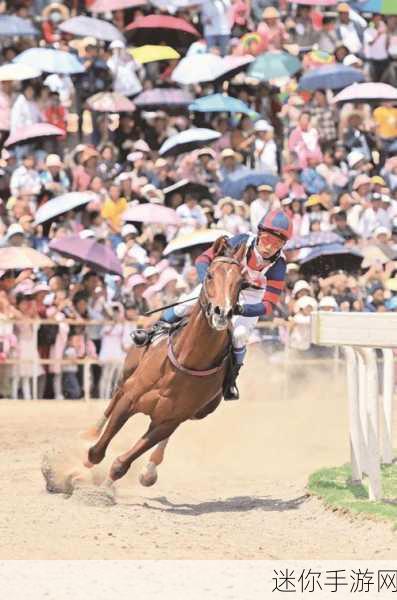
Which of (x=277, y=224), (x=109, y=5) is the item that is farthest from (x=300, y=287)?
(x=277, y=224)

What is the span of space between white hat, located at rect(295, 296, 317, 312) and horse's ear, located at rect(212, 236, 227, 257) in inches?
347

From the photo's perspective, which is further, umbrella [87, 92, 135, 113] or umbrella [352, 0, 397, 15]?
umbrella [352, 0, 397, 15]

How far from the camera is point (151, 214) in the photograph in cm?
2077

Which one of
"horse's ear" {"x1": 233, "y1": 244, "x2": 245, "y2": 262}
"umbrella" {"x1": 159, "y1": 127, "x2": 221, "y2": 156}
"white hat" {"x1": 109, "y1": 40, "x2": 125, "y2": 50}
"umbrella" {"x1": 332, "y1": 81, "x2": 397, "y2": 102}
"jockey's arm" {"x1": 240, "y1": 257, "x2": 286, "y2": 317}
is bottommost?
"jockey's arm" {"x1": 240, "y1": 257, "x2": 286, "y2": 317}

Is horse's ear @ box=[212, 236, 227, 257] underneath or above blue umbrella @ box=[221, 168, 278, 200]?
underneath

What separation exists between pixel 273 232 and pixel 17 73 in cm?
1169

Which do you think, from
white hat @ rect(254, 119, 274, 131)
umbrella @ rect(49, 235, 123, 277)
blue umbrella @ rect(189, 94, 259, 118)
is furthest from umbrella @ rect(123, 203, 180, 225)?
white hat @ rect(254, 119, 274, 131)

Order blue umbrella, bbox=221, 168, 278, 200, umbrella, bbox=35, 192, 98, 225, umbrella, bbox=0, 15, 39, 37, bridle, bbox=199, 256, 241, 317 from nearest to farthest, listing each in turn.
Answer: bridle, bbox=199, 256, 241, 317
umbrella, bbox=35, 192, 98, 225
blue umbrella, bbox=221, 168, 278, 200
umbrella, bbox=0, 15, 39, 37

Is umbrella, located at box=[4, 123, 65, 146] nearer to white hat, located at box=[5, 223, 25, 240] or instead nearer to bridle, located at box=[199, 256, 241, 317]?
white hat, located at box=[5, 223, 25, 240]

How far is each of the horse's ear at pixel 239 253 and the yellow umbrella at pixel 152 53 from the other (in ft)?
43.7

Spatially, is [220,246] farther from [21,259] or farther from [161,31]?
[161,31]

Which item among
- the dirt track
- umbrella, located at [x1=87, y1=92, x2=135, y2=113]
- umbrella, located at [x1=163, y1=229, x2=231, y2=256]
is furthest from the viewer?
umbrella, located at [x1=87, y1=92, x2=135, y2=113]

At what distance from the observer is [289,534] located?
1048cm

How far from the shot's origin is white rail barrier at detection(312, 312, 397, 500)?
10797 millimetres
